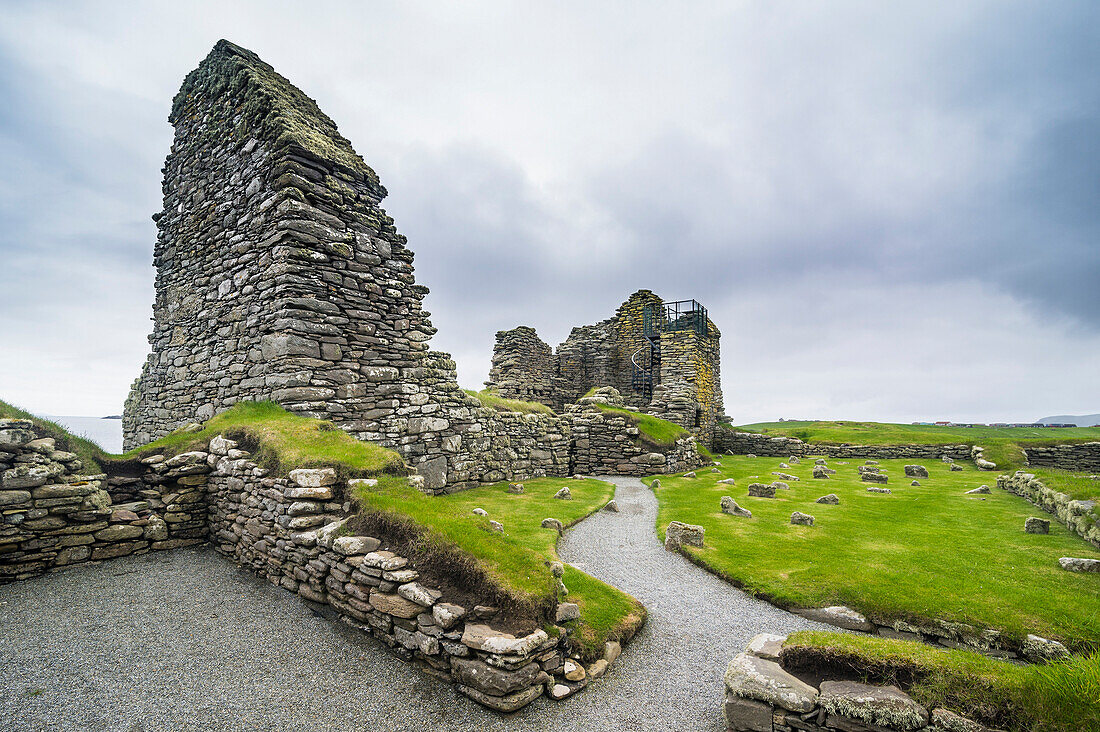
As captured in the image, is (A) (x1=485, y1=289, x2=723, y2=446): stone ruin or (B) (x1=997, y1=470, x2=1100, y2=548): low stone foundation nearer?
(B) (x1=997, y1=470, x2=1100, y2=548): low stone foundation

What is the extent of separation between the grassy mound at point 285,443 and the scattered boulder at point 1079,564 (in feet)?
34.5

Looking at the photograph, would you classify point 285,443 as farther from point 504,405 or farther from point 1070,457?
point 1070,457

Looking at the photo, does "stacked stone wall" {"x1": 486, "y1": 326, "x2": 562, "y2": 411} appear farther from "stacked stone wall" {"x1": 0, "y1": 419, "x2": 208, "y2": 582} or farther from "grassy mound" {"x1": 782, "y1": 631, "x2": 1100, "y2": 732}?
"grassy mound" {"x1": 782, "y1": 631, "x2": 1100, "y2": 732}

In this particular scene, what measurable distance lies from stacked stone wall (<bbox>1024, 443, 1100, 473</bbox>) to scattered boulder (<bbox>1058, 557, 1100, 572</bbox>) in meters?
18.5

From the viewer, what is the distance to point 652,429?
62.5 ft

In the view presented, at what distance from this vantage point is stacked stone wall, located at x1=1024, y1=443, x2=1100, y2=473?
771 inches

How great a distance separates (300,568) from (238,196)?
31.0 ft

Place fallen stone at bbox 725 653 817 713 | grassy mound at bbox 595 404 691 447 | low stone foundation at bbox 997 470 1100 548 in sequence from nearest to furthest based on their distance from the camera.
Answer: fallen stone at bbox 725 653 817 713 < low stone foundation at bbox 997 470 1100 548 < grassy mound at bbox 595 404 691 447

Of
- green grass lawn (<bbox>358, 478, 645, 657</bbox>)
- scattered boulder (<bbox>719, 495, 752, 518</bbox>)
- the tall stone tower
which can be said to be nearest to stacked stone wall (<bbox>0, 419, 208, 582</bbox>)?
the tall stone tower

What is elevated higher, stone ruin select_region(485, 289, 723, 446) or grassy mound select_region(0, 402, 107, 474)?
stone ruin select_region(485, 289, 723, 446)

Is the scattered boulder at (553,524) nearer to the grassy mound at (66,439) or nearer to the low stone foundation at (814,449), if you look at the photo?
the grassy mound at (66,439)

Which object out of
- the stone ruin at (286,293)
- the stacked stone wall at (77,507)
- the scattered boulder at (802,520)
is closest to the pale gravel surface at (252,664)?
the stacked stone wall at (77,507)

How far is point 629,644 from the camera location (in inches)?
220

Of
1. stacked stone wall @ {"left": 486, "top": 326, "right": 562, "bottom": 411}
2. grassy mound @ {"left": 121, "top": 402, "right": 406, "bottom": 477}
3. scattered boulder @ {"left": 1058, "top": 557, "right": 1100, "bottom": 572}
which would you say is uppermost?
stacked stone wall @ {"left": 486, "top": 326, "right": 562, "bottom": 411}
